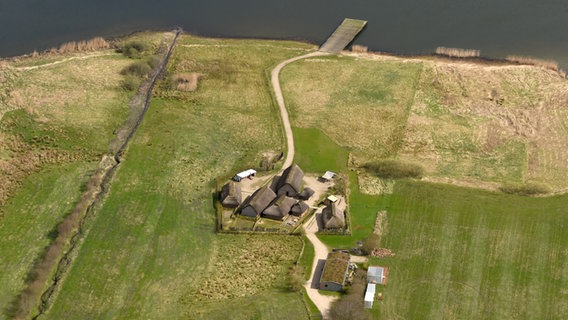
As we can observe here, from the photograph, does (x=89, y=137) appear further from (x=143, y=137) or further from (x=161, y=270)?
(x=161, y=270)

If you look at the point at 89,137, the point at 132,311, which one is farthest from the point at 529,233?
the point at 89,137

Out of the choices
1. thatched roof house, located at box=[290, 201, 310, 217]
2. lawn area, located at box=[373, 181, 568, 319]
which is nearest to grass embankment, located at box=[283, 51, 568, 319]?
lawn area, located at box=[373, 181, 568, 319]

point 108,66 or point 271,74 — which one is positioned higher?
point 271,74

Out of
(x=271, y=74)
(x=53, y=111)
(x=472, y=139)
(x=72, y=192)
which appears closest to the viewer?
(x=72, y=192)

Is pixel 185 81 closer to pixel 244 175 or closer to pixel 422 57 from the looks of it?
pixel 244 175

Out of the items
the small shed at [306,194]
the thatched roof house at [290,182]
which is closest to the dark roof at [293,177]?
the thatched roof house at [290,182]
